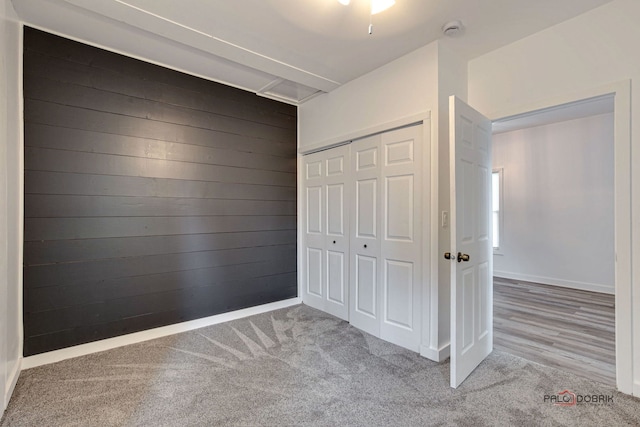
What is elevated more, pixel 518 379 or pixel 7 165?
pixel 7 165

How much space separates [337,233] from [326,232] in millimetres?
198

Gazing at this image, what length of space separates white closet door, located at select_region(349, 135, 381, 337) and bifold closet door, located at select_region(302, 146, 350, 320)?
0.46 ft

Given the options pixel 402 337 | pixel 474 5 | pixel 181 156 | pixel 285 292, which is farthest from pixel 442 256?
pixel 181 156

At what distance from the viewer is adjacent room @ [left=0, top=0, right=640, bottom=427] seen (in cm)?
196

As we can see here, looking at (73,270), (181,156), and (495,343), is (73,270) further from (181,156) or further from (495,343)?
(495,343)

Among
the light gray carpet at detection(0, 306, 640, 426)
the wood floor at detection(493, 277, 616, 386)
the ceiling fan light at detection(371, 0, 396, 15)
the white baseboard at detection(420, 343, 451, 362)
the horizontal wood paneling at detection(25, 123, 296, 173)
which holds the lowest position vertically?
the wood floor at detection(493, 277, 616, 386)

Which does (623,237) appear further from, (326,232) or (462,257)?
(326,232)

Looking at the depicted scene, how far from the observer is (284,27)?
2.30m

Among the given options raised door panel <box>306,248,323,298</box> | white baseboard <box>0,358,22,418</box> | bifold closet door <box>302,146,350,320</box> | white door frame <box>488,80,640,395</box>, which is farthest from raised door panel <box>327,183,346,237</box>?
white baseboard <box>0,358,22,418</box>

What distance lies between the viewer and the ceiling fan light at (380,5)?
6.50ft

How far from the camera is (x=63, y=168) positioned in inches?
96.6

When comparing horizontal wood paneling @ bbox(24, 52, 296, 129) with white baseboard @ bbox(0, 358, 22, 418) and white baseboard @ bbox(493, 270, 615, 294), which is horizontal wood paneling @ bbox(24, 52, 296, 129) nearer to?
white baseboard @ bbox(0, 358, 22, 418)

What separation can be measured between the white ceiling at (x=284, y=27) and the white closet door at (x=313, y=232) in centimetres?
119

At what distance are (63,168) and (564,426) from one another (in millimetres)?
3986
